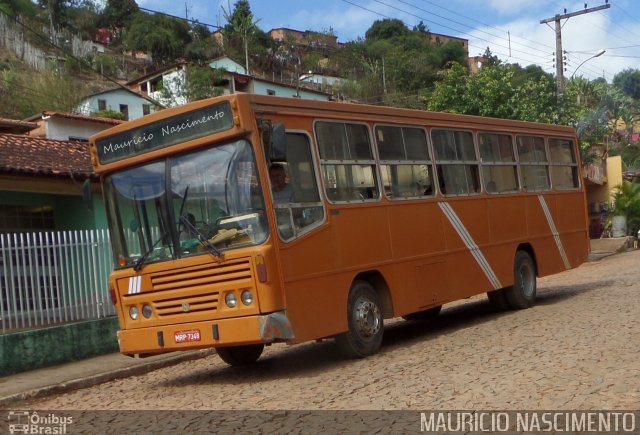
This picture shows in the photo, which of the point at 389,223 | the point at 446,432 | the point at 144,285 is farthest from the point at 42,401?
the point at 446,432

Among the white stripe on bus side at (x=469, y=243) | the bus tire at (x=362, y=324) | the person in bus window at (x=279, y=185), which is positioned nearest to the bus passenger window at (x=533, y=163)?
the white stripe on bus side at (x=469, y=243)

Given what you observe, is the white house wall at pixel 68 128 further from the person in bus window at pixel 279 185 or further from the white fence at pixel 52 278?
the person in bus window at pixel 279 185

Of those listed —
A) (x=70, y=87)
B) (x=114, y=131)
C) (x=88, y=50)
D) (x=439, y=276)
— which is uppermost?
(x=88, y=50)

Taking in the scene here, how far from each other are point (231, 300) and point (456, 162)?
17.4ft

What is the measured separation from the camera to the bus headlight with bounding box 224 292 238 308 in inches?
343

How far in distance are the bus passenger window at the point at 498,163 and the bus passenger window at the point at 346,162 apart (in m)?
3.36

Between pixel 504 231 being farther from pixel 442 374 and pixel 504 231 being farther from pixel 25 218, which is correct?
pixel 25 218

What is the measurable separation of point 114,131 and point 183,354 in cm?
428

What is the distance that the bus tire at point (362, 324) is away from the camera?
9.84 m

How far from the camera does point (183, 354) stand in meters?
12.6

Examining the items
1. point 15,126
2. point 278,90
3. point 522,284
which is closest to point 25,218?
point 15,126

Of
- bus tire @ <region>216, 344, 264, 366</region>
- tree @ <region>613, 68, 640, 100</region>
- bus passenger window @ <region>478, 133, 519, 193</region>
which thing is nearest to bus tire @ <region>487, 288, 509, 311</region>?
bus passenger window @ <region>478, 133, 519, 193</region>

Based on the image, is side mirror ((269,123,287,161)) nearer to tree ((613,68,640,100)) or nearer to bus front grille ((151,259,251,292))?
bus front grille ((151,259,251,292))

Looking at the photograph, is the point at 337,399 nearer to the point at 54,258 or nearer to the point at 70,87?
the point at 54,258
